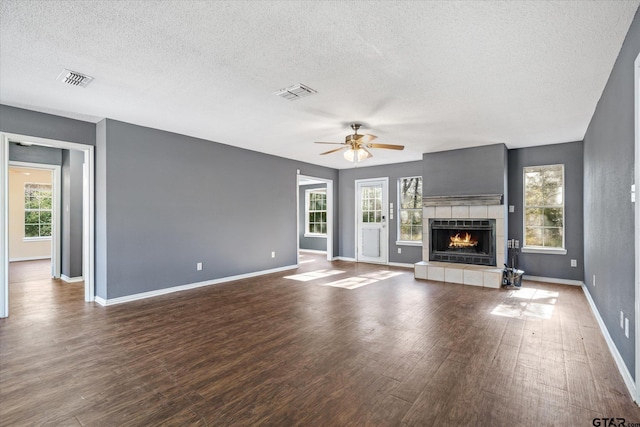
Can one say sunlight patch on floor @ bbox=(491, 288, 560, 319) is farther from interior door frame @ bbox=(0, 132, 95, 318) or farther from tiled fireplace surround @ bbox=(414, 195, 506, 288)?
interior door frame @ bbox=(0, 132, 95, 318)

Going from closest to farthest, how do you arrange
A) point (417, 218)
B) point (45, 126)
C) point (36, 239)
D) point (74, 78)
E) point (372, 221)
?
point (74, 78), point (45, 126), point (417, 218), point (372, 221), point (36, 239)

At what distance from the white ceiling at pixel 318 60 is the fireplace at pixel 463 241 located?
2083 millimetres

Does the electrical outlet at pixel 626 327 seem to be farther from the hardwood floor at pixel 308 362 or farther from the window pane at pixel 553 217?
the window pane at pixel 553 217

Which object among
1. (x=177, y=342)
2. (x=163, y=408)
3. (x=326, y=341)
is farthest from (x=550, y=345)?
(x=177, y=342)

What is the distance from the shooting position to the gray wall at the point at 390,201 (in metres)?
7.46

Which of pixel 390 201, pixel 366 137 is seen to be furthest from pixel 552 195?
pixel 366 137

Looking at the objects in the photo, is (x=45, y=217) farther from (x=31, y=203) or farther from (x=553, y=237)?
(x=553, y=237)

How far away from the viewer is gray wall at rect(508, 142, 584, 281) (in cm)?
550

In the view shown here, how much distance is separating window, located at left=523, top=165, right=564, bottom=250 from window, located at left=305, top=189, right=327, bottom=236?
18.6 feet

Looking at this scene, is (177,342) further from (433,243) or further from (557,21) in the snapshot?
(433,243)

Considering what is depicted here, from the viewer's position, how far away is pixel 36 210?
8.84 metres

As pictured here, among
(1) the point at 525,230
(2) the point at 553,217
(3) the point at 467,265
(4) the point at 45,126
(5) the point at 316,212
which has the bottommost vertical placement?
(3) the point at 467,265

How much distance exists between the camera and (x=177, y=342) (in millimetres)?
3066

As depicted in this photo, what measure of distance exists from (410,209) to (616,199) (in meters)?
4.82
